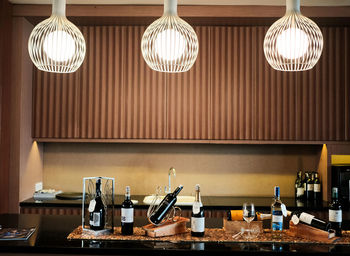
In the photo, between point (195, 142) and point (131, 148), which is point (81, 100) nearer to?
point (131, 148)

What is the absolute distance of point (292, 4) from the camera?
2066 millimetres

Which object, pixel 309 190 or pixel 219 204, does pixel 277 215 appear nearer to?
pixel 219 204

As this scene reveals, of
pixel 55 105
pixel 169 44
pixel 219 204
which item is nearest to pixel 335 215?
pixel 169 44

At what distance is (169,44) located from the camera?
6.77ft

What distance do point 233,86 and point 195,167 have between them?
90cm

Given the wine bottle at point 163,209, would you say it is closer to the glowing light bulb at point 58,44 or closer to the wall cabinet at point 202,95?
the glowing light bulb at point 58,44

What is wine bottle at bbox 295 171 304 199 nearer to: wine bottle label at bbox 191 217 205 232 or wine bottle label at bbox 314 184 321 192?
wine bottle label at bbox 314 184 321 192

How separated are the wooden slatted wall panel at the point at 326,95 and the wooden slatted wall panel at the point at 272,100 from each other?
84 millimetres

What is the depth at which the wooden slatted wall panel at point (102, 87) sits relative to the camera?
394 centimetres

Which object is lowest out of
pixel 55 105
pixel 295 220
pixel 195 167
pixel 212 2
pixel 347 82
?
pixel 295 220

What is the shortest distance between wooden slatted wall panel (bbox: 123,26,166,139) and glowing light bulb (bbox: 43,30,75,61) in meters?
1.80

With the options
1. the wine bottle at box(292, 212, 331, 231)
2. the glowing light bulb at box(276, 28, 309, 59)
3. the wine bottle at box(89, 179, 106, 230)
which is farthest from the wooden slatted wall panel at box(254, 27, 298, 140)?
the wine bottle at box(89, 179, 106, 230)

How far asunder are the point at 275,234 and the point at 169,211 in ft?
1.87

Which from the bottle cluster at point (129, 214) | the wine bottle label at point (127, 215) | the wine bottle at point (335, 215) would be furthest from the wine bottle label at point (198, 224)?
the wine bottle at point (335, 215)
